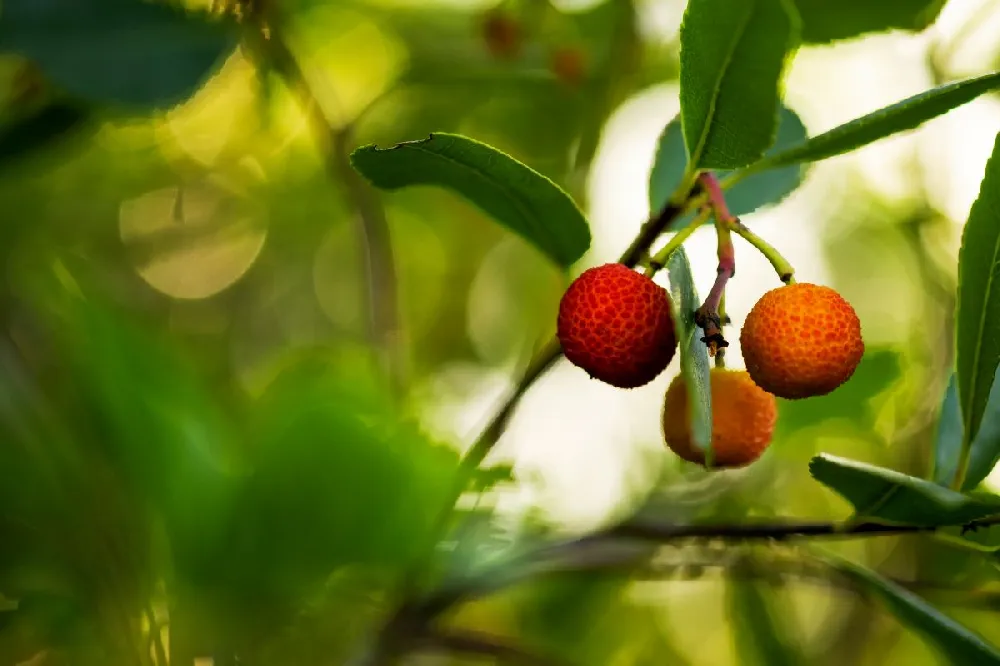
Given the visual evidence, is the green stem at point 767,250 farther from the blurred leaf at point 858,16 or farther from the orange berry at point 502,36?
the orange berry at point 502,36

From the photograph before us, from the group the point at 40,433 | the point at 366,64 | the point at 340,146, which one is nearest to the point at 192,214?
the point at 366,64

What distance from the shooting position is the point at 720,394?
2.48 feet

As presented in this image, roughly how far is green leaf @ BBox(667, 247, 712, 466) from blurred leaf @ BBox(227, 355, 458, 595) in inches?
10.3

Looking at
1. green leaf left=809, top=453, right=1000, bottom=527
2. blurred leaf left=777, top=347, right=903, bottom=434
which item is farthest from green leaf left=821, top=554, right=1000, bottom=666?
blurred leaf left=777, top=347, right=903, bottom=434

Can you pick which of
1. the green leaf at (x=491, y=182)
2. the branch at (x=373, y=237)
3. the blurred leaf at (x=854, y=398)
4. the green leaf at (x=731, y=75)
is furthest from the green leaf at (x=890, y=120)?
the branch at (x=373, y=237)

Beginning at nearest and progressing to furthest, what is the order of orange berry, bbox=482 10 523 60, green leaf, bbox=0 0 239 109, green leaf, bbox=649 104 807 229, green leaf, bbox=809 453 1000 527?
1. green leaf, bbox=809 453 1000 527
2. green leaf, bbox=649 104 807 229
3. green leaf, bbox=0 0 239 109
4. orange berry, bbox=482 10 523 60

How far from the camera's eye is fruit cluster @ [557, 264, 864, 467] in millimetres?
635

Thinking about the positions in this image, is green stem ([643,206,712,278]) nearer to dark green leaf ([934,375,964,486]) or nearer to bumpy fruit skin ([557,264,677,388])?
bumpy fruit skin ([557,264,677,388])

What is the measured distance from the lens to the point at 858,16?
→ 35.8 inches

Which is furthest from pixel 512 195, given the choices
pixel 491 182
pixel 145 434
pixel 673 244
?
pixel 145 434

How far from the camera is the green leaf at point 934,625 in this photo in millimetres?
672

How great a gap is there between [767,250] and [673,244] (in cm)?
8

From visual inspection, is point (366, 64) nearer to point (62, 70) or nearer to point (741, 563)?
point (62, 70)

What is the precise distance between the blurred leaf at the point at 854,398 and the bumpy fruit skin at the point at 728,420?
449 mm
